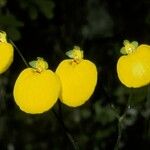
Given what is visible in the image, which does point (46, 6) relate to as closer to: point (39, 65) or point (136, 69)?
point (39, 65)

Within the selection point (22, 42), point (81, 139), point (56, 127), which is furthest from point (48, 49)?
point (81, 139)

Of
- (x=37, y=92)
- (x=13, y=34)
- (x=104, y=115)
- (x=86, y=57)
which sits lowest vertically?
(x=104, y=115)

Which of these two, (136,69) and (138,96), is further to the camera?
(138,96)

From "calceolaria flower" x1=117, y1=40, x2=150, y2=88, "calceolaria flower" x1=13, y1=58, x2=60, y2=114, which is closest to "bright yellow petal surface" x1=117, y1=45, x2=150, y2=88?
"calceolaria flower" x1=117, y1=40, x2=150, y2=88

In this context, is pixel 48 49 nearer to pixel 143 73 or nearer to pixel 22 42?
pixel 22 42

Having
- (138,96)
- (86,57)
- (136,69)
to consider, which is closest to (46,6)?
(86,57)

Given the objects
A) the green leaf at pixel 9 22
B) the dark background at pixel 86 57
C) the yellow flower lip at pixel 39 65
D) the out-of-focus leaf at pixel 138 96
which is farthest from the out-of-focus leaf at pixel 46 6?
the yellow flower lip at pixel 39 65

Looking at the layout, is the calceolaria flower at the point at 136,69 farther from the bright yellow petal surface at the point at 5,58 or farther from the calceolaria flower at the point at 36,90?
the bright yellow petal surface at the point at 5,58

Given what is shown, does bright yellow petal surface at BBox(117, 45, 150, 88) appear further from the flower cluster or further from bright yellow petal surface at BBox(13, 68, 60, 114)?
bright yellow petal surface at BBox(13, 68, 60, 114)
